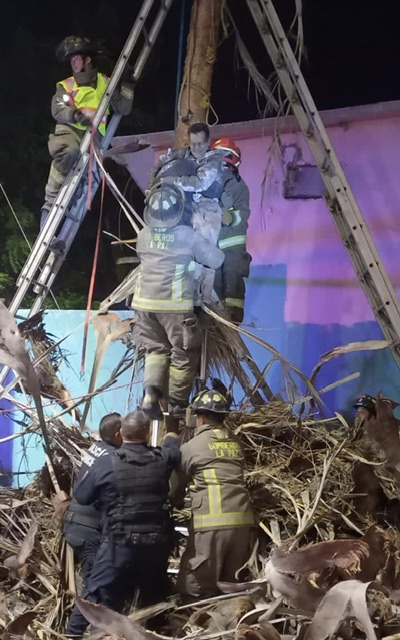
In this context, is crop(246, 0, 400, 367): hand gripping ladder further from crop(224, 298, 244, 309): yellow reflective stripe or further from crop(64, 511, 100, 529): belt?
crop(64, 511, 100, 529): belt

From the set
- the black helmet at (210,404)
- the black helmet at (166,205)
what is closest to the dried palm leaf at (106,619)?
the black helmet at (210,404)

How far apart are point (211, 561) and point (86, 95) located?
9.79ft

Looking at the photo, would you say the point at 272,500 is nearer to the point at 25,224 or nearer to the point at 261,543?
the point at 261,543

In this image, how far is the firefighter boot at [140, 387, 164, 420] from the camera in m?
3.93

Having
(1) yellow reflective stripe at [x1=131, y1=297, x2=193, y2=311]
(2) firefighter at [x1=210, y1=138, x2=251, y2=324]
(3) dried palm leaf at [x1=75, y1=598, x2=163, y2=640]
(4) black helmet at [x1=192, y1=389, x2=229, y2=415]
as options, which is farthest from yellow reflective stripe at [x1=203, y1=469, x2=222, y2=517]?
(2) firefighter at [x1=210, y1=138, x2=251, y2=324]

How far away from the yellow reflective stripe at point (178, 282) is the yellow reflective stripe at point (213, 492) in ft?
3.25

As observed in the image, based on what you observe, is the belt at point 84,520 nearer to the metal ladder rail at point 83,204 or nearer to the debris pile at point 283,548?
the debris pile at point 283,548

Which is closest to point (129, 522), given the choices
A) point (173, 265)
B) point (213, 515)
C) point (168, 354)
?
point (213, 515)

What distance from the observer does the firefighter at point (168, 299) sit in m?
3.80

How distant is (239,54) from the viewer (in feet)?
15.4

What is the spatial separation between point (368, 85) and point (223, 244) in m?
2.23

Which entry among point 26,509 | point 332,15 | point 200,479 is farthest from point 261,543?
Result: point 332,15

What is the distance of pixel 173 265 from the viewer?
12.5ft

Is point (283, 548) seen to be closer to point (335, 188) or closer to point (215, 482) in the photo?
point (215, 482)
